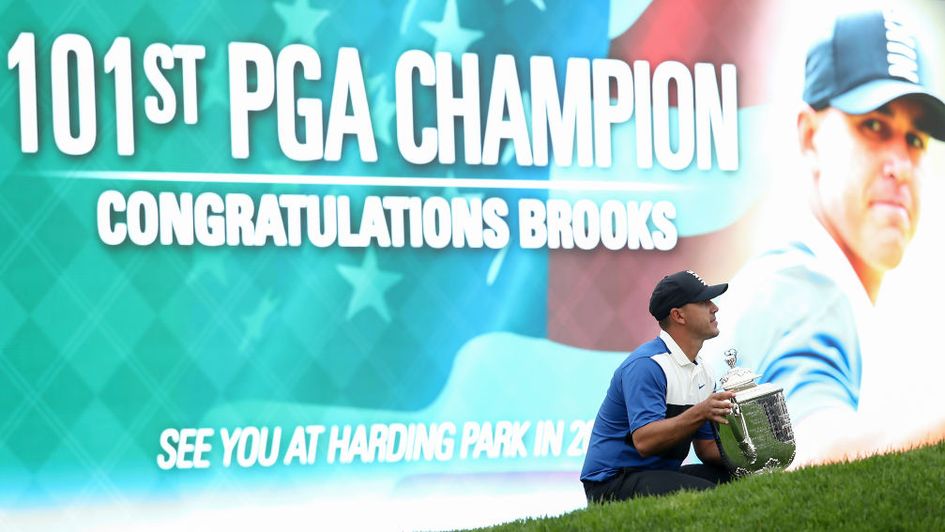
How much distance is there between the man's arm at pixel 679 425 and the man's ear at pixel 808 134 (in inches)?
159

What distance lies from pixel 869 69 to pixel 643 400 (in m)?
4.62

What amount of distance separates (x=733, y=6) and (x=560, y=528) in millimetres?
4565

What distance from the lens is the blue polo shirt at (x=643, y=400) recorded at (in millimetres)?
5188

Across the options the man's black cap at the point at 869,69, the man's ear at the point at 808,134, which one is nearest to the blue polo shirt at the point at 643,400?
the man's ear at the point at 808,134

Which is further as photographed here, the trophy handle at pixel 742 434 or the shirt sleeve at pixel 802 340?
the shirt sleeve at pixel 802 340

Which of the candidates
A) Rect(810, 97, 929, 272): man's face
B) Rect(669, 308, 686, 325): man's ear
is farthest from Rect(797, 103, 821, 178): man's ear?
Rect(669, 308, 686, 325): man's ear

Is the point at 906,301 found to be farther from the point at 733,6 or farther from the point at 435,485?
the point at 435,485

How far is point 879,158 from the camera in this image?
8.89 metres

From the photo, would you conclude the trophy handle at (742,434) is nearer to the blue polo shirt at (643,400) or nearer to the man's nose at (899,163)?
the blue polo shirt at (643,400)

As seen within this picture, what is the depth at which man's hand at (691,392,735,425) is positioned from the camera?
4.92 m

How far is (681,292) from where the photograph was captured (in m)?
5.34

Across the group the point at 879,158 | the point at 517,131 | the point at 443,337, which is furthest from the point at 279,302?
the point at 879,158

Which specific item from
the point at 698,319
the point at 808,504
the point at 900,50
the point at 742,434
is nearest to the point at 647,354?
the point at 698,319

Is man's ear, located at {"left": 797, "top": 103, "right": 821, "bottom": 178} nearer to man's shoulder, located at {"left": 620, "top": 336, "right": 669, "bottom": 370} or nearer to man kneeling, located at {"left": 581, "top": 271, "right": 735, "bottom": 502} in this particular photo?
man kneeling, located at {"left": 581, "top": 271, "right": 735, "bottom": 502}
